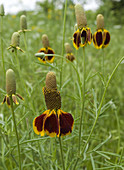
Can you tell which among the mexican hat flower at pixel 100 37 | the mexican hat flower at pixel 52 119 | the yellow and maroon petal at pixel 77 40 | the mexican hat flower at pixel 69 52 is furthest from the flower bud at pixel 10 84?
the mexican hat flower at pixel 69 52

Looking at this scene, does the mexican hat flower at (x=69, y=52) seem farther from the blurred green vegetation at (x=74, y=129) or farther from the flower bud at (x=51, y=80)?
the flower bud at (x=51, y=80)

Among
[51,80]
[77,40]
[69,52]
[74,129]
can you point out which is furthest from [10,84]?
[69,52]

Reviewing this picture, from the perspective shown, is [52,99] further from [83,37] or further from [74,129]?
[74,129]

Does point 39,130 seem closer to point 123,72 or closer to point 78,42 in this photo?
point 78,42

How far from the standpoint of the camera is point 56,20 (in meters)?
5.15

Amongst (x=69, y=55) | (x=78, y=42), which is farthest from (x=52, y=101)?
(x=69, y=55)

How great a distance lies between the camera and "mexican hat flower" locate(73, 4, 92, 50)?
3.11 ft

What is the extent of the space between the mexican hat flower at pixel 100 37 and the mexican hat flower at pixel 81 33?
21cm

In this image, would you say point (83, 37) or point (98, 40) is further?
point (98, 40)

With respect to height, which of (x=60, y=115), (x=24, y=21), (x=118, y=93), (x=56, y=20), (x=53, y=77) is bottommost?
(x=118, y=93)

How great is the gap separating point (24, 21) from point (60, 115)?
70 centimetres

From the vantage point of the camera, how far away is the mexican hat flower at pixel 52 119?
0.81 metres

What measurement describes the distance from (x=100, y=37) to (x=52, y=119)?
0.59 metres

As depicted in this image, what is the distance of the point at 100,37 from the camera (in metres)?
1.19
